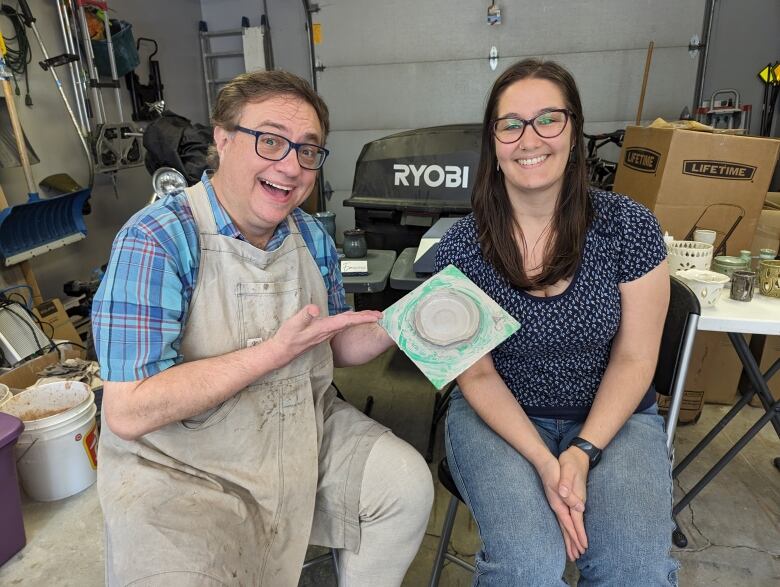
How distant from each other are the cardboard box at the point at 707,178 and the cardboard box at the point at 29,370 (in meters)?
2.83

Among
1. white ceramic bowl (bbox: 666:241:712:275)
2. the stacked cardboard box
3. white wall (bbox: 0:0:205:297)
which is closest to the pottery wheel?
white ceramic bowl (bbox: 666:241:712:275)

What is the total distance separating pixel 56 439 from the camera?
1.84 m

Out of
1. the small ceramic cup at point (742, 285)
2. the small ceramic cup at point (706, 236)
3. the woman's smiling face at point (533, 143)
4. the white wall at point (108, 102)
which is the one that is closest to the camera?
the woman's smiling face at point (533, 143)

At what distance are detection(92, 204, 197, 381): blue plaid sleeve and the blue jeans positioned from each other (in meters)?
0.70

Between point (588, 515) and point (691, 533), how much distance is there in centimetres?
102

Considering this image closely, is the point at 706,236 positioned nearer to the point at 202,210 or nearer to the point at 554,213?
the point at 554,213

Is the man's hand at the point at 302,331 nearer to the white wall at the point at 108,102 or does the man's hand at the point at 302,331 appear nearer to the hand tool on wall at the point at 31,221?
the hand tool on wall at the point at 31,221

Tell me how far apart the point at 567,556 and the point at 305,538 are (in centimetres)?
55

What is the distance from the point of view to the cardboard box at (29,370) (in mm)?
2270

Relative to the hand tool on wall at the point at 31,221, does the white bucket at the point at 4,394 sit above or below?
below

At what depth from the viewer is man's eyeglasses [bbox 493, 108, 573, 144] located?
1.17 m

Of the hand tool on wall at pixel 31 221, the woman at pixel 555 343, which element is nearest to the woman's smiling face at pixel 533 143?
the woman at pixel 555 343

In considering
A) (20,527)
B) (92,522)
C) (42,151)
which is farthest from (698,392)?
(42,151)

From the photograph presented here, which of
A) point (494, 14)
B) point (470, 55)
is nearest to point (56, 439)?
point (470, 55)
